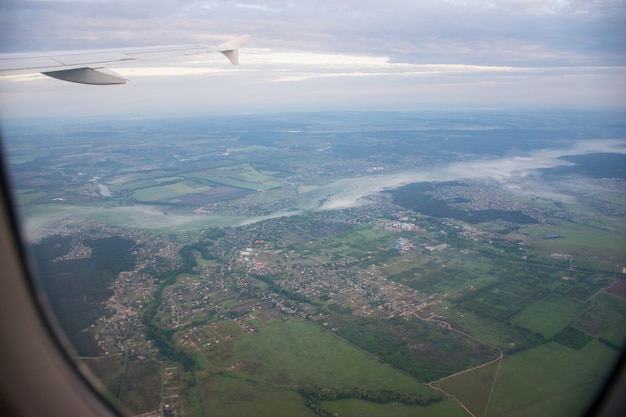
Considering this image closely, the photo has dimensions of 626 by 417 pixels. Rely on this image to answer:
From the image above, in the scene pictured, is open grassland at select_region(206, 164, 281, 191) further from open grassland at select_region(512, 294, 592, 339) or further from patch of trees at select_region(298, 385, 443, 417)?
patch of trees at select_region(298, 385, 443, 417)

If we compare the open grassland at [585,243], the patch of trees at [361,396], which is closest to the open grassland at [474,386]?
the patch of trees at [361,396]

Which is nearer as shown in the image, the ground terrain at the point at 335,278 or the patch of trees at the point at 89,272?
the ground terrain at the point at 335,278

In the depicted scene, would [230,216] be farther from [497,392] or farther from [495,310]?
[497,392]

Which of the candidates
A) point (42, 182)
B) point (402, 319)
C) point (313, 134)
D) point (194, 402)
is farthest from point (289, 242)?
point (313, 134)

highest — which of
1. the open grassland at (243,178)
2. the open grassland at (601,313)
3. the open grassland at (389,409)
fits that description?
the open grassland at (601,313)

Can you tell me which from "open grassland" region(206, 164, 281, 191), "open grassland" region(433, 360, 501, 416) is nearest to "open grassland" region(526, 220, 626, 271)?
"open grassland" region(433, 360, 501, 416)

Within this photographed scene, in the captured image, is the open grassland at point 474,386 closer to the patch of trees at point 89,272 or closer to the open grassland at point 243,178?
the patch of trees at point 89,272
